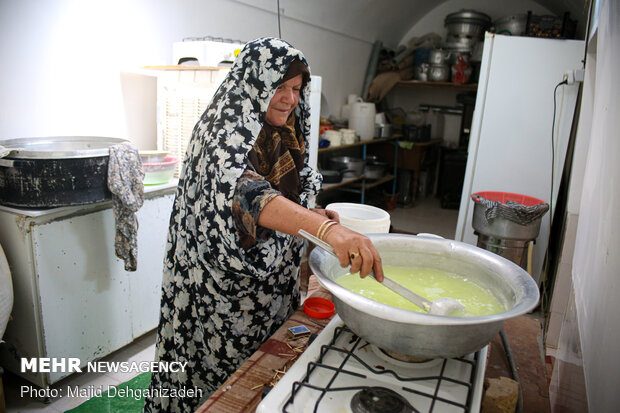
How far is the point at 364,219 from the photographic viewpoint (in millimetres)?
1837

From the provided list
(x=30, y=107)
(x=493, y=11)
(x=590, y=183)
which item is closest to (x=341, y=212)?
(x=590, y=183)

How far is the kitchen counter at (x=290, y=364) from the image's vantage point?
0.97 m

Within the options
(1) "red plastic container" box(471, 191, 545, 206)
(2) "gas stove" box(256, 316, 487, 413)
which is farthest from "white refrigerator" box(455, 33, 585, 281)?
(2) "gas stove" box(256, 316, 487, 413)

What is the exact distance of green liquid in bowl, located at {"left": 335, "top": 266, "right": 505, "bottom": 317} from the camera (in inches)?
42.8

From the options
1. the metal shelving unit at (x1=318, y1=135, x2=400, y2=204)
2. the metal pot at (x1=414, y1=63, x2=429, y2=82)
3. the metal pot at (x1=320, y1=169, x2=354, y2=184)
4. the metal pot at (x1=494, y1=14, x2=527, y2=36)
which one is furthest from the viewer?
the metal pot at (x1=414, y1=63, x2=429, y2=82)

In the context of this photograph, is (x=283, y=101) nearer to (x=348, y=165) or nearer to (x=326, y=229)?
(x=326, y=229)

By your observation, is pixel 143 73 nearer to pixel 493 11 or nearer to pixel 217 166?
pixel 217 166

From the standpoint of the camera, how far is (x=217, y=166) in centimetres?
115

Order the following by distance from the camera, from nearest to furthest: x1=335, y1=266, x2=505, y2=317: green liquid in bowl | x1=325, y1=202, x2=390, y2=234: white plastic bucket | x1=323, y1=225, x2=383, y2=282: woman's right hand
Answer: x1=323, y1=225, x2=383, y2=282: woman's right hand
x1=335, y1=266, x2=505, y2=317: green liquid in bowl
x1=325, y1=202, x2=390, y2=234: white plastic bucket

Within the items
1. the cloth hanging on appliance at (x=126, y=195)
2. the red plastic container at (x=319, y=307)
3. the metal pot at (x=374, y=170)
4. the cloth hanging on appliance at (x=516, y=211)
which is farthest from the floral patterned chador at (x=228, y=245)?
the metal pot at (x=374, y=170)

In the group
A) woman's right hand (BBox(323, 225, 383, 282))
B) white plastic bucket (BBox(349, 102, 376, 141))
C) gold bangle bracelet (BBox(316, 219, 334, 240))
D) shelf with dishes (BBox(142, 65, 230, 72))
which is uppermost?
shelf with dishes (BBox(142, 65, 230, 72))

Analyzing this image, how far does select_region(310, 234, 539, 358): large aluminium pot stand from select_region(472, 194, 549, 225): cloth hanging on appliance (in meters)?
2.26

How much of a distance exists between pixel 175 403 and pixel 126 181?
1.21m

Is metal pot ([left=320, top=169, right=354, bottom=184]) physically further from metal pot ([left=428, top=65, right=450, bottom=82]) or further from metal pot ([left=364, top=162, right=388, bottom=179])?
metal pot ([left=428, top=65, right=450, bottom=82])
